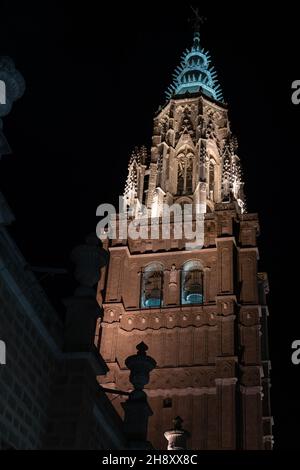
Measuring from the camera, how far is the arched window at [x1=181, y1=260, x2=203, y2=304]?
37.9 m

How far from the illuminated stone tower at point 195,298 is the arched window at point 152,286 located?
0.05 meters

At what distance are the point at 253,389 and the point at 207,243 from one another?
26.9 ft

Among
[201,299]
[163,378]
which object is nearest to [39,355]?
[163,378]

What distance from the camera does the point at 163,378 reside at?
115ft

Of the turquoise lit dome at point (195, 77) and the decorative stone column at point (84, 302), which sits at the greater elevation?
the turquoise lit dome at point (195, 77)

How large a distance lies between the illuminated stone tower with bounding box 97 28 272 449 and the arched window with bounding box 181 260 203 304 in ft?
0.16

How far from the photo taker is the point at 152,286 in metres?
38.8

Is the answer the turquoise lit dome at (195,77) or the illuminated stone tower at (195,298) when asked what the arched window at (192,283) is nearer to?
the illuminated stone tower at (195,298)

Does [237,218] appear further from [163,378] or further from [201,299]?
[163,378]

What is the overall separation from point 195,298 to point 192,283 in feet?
2.53

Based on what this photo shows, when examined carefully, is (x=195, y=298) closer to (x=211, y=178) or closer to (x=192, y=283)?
(x=192, y=283)

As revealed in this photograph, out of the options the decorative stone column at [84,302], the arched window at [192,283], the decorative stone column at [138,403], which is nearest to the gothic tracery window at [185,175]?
the arched window at [192,283]

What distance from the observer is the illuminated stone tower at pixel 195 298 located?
34.0m

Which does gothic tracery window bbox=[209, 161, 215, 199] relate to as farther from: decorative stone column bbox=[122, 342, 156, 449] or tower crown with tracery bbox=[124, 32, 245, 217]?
decorative stone column bbox=[122, 342, 156, 449]
